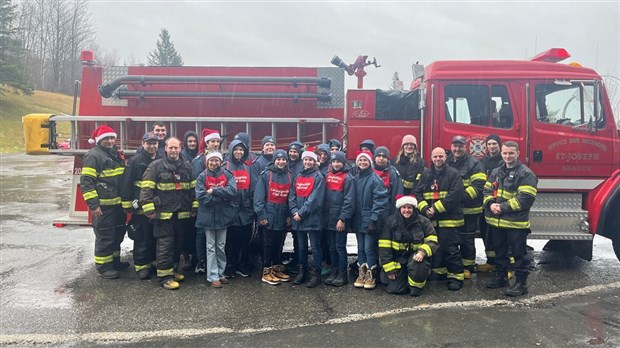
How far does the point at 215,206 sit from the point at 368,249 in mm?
1766

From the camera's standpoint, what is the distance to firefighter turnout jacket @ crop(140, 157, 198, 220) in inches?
197

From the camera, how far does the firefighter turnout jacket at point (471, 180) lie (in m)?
5.06

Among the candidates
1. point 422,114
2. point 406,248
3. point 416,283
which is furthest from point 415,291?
point 422,114

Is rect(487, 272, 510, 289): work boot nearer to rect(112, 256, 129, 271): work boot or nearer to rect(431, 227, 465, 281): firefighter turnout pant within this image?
rect(431, 227, 465, 281): firefighter turnout pant

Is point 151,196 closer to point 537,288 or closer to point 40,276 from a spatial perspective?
point 40,276

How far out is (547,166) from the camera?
5668 mm

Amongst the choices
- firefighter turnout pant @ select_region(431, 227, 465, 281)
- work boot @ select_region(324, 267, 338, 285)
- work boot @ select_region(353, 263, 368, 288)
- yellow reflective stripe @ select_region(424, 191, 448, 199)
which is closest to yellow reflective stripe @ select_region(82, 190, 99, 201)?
work boot @ select_region(324, 267, 338, 285)

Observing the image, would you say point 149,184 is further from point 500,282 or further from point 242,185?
point 500,282

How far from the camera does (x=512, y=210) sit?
15.6 feet

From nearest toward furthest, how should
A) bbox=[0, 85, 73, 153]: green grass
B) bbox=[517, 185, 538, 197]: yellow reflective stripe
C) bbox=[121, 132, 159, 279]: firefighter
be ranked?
bbox=[517, 185, 538, 197]: yellow reflective stripe → bbox=[121, 132, 159, 279]: firefighter → bbox=[0, 85, 73, 153]: green grass

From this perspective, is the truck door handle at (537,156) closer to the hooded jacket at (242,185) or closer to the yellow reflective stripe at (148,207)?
the hooded jacket at (242,185)

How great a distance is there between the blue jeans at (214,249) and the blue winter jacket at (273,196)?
19.5 inches

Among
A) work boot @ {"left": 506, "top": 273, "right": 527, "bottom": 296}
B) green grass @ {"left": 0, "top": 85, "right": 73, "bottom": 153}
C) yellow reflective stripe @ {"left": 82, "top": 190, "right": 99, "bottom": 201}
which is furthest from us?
green grass @ {"left": 0, "top": 85, "right": 73, "bottom": 153}

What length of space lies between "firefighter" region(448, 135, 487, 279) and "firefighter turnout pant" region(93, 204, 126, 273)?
13.1ft
